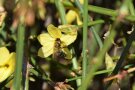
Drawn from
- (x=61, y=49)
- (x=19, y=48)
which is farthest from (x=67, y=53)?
(x=19, y=48)

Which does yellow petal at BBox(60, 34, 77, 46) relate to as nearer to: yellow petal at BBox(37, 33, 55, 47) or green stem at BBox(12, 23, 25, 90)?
yellow petal at BBox(37, 33, 55, 47)

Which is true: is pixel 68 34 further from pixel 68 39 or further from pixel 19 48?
pixel 19 48

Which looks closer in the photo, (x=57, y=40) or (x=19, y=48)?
(x=19, y=48)

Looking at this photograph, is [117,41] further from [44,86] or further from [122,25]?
[44,86]

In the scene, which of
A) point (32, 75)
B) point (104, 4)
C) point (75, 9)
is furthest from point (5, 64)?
point (104, 4)

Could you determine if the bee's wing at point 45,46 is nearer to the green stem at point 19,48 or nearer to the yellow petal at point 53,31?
the yellow petal at point 53,31

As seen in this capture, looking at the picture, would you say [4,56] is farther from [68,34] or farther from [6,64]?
[68,34]

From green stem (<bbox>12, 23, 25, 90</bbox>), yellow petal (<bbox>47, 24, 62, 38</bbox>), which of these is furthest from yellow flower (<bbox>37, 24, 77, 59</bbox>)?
green stem (<bbox>12, 23, 25, 90</bbox>)

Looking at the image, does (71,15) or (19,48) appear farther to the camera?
(71,15)

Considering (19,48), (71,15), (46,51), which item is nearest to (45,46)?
(46,51)
